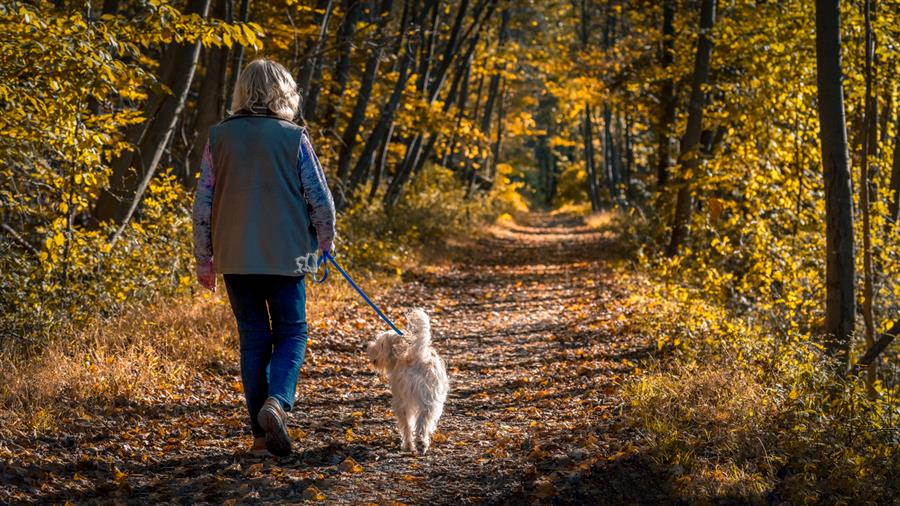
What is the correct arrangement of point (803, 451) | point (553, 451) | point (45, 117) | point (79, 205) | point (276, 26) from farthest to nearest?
point (276, 26), point (79, 205), point (45, 117), point (553, 451), point (803, 451)

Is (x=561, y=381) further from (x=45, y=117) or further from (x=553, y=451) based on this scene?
(x=45, y=117)

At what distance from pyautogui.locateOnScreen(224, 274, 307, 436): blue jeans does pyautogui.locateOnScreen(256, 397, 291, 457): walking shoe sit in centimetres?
15

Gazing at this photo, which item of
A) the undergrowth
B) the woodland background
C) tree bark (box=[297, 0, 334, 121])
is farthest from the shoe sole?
tree bark (box=[297, 0, 334, 121])

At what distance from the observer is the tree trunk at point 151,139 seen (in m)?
8.98

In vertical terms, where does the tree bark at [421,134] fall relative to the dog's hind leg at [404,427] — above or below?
above

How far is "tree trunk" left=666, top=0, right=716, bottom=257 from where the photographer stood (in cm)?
1329

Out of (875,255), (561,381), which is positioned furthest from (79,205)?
(875,255)

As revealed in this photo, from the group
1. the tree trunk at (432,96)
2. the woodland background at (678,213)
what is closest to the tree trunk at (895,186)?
the woodland background at (678,213)

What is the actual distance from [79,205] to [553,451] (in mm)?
4674

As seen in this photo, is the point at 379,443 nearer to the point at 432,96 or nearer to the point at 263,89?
the point at 263,89

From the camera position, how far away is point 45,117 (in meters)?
6.33

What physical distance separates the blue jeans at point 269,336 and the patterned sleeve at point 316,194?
31cm

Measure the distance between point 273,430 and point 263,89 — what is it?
190 centimetres

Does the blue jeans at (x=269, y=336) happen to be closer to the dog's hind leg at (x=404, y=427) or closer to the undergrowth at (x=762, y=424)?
the dog's hind leg at (x=404, y=427)
